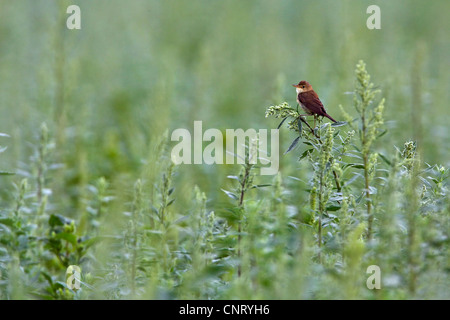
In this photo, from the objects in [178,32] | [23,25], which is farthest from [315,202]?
[178,32]

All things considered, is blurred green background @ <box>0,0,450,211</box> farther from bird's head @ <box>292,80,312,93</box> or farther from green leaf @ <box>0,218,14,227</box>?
green leaf @ <box>0,218,14,227</box>

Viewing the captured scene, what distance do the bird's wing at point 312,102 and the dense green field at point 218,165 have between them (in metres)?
0.11

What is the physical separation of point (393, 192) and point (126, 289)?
3.72 ft

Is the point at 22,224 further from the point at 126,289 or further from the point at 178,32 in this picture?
the point at 178,32

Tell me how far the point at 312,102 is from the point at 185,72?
5.97 meters

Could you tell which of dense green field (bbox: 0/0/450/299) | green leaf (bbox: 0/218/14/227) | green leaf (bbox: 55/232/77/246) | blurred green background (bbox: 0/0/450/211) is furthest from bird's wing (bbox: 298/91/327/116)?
green leaf (bbox: 0/218/14/227)

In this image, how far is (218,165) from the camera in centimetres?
514

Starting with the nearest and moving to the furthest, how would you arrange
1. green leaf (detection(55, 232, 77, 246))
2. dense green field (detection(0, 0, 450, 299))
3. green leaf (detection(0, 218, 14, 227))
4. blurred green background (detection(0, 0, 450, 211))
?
dense green field (detection(0, 0, 450, 299))
green leaf (detection(0, 218, 14, 227))
green leaf (detection(55, 232, 77, 246))
blurred green background (detection(0, 0, 450, 211))

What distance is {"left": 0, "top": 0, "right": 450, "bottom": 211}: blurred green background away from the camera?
489cm

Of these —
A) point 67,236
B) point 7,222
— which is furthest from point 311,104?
point 7,222

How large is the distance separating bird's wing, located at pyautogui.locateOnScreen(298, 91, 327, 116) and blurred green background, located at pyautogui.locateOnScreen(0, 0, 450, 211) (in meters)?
0.52

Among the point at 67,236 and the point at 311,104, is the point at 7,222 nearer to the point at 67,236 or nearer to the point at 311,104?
the point at 67,236
